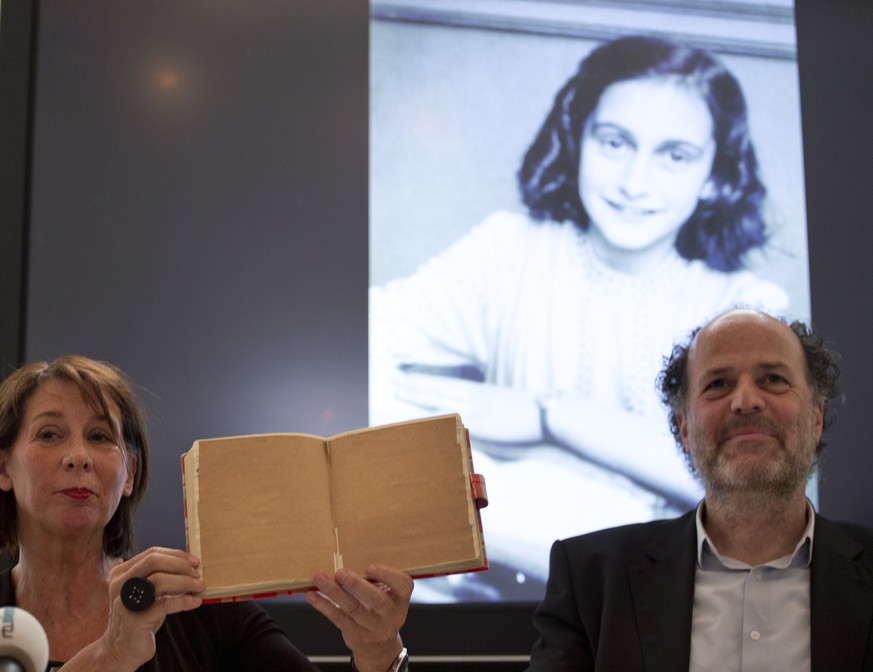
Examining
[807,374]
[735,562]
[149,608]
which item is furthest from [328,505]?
[807,374]

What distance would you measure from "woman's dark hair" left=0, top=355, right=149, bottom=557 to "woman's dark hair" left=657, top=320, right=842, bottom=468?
1.20 meters

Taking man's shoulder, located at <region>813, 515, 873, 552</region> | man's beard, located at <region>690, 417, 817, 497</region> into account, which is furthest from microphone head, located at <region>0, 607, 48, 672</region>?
man's shoulder, located at <region>813, 515, 873, 552</region>

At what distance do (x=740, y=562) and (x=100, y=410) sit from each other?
4.33 feet

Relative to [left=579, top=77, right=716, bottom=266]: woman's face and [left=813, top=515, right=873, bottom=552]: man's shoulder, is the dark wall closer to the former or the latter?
[left=579, top=77, right=716, bottom=266]: woman's face

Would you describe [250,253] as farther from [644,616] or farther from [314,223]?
[644,616]

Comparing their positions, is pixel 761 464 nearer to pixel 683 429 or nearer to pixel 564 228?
pixel 683 429

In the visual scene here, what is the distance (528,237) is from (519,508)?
78 centimetres

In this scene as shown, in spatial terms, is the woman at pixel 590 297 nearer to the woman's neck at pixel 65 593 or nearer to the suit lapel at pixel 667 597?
the suit lapel at pixel 667 597

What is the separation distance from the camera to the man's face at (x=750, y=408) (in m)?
2.05

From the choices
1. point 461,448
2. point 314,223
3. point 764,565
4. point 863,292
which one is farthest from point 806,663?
point 314,223

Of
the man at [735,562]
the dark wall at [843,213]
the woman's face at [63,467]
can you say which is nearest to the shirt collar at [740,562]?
the man at [735,562]

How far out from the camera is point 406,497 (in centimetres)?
159

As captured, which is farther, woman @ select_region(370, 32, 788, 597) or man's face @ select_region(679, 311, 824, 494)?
woman @ select_region(370, 32, 788, 597)

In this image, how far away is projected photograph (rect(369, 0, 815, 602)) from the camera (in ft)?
9.27
